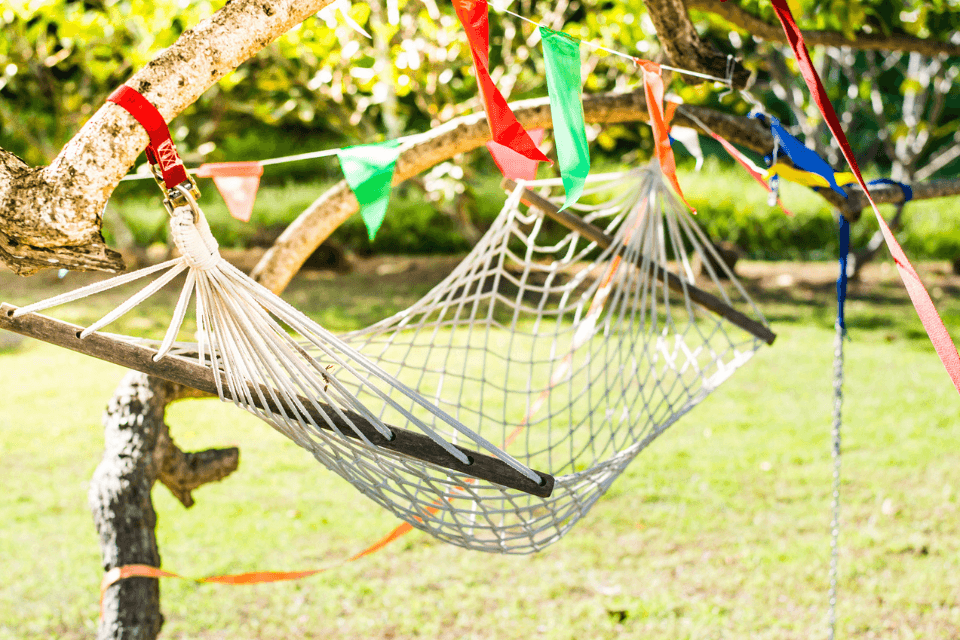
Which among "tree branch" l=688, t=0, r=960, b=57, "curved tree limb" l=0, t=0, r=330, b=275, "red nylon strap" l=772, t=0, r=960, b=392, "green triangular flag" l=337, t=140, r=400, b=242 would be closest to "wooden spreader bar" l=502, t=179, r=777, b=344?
"green triangular flag" l=337, t=140, r=400, b=242

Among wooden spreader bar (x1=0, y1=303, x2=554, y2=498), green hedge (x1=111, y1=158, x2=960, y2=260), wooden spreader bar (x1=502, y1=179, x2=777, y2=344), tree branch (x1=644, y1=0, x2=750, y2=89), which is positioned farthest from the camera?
green hedge (x1=111, y1=158, x2=960, y2=260)

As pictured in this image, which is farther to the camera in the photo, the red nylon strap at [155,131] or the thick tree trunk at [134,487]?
the thick tree trunk at [134,487]

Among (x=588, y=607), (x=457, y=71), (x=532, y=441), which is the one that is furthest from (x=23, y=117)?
(x=588, y=607)

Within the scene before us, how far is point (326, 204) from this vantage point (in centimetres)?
187

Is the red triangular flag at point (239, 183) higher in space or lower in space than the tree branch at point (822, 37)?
lower

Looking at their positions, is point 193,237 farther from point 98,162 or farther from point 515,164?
point 515,164

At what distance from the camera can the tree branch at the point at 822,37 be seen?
6.14 feet

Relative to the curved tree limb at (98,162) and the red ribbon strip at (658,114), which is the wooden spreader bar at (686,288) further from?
the curved tree limb at (98,162)

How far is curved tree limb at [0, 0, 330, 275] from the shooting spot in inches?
39.4

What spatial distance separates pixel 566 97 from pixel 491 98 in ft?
0.45

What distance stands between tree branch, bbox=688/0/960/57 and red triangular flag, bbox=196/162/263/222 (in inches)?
44.2

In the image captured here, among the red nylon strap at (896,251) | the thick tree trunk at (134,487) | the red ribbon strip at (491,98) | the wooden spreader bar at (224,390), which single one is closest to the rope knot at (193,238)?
the wooden spreader bar at (224,390)

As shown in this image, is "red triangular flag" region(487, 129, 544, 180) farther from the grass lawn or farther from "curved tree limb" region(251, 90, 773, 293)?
the grass lawn

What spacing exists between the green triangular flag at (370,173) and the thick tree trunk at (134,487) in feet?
1.88
